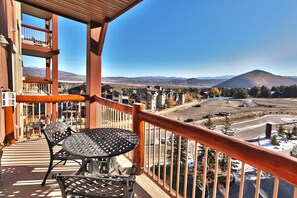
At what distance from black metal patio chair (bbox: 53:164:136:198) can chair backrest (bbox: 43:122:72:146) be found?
1.32 m

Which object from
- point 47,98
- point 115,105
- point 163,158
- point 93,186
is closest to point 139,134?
point 163,158

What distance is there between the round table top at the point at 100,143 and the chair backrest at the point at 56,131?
21.7 inches

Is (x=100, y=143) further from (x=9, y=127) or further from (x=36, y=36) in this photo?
(x=36, y=36)

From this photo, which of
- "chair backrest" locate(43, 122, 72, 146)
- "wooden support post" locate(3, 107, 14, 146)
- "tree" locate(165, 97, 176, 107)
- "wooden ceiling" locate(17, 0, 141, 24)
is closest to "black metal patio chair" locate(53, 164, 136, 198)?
"chair backrest" locate(43, 122, 72, 146)

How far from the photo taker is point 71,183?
116 centimetres

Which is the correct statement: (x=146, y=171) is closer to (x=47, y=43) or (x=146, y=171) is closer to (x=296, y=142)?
(x=47, y=43)

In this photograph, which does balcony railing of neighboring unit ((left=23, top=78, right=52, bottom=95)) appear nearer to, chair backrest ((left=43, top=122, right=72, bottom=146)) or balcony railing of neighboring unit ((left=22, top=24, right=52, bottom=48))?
balcony railing of neighboring unit ((left=22, top=24, right=52, bottom=48))

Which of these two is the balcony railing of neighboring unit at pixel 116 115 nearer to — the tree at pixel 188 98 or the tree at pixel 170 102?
the tree at pixel 170 102

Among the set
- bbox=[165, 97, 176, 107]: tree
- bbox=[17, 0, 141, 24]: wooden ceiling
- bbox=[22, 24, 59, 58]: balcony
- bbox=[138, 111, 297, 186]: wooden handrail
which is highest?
bbox=[22, 24, 59, 58]: balcony

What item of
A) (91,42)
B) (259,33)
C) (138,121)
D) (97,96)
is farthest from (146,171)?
(259,33)

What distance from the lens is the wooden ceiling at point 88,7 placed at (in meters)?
3.26

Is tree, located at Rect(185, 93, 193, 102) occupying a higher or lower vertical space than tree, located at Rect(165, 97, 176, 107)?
higher

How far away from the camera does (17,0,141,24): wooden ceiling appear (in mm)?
3264

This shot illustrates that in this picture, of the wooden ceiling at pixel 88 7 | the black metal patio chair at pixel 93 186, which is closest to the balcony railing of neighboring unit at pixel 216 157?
the black metal patio chair at pixel 93 186
